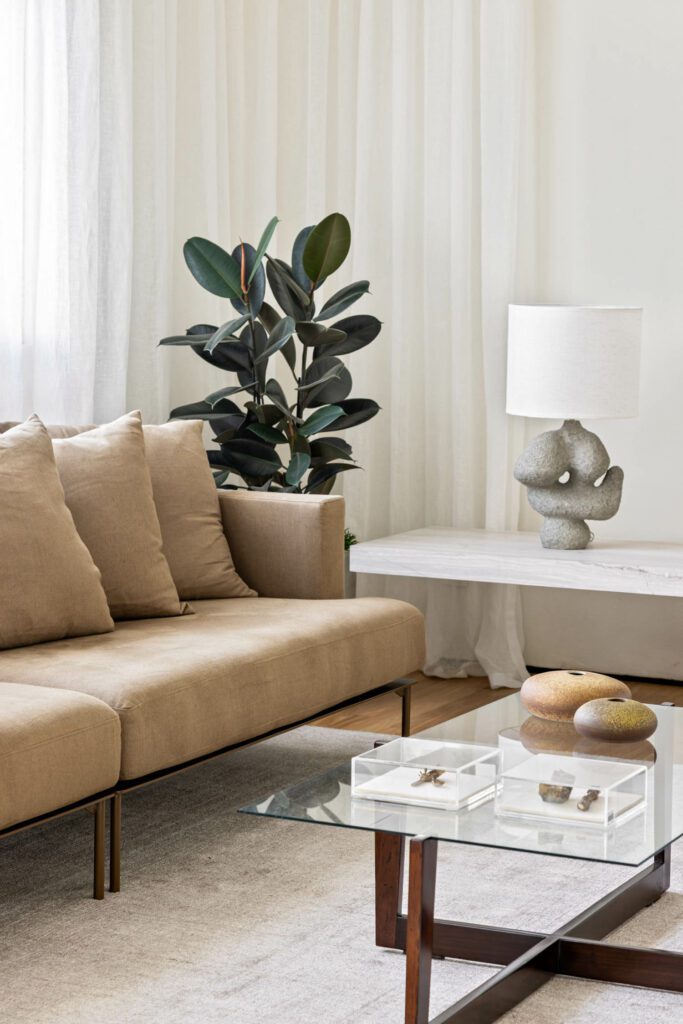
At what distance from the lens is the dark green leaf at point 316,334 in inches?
163

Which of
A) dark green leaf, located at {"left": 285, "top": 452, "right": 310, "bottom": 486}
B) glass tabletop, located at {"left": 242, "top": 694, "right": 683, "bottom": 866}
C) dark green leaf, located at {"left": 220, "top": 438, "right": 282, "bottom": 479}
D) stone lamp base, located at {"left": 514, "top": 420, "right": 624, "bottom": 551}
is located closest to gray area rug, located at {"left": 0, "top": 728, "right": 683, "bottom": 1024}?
glass tabletop, located at {"left": 242, "top": 694, "right": 683, "bottom": 866}

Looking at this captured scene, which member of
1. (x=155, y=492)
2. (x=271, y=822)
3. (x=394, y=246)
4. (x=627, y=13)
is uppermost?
(x=627, y=13)

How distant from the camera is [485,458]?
4824mm

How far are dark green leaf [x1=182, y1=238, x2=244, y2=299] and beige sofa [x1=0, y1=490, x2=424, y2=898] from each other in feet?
2.54

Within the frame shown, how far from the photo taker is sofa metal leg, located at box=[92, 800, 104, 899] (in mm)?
2546

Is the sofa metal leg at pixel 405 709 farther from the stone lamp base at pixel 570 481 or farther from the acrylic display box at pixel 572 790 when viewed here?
the acrylic display box at pixel 572 790

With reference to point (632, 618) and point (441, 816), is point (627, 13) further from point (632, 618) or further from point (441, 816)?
point (441, 816)

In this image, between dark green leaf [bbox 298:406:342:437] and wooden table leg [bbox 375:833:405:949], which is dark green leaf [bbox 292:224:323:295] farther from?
wooden table leg [bbox 375:833:405:949]

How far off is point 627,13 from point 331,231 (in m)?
1.29

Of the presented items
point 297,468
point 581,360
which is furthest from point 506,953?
point 581,360

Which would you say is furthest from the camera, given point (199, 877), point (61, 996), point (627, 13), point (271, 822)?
point (627, 13)

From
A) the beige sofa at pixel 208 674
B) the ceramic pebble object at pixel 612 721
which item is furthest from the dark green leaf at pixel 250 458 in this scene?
the ceramic pebble object at pixel 612 721

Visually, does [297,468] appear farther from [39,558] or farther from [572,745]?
[572,745]

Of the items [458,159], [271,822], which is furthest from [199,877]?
[458,159]
